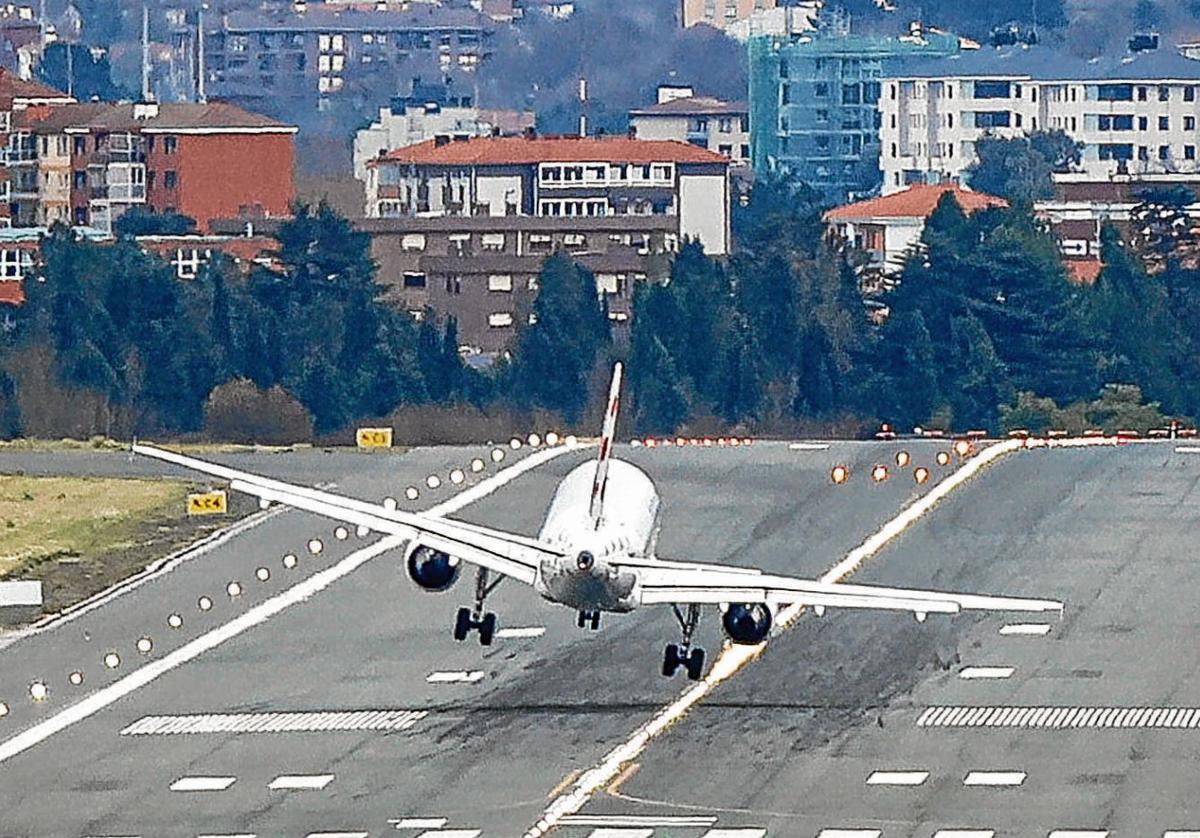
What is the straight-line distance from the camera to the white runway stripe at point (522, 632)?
81.8m

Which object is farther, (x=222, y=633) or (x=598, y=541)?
(x=222, y=633)

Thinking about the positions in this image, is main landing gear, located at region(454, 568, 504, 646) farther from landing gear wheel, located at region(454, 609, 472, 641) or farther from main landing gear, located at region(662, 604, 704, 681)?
main landing gear, located at region(662, 604, 704, 681)

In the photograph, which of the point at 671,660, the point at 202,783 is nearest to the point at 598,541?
the point at 671,660

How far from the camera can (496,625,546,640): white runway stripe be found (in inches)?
3219

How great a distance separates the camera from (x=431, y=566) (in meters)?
76.2

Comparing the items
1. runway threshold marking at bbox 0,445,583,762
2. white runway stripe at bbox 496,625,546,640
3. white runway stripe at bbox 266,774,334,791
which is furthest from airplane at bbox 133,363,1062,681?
white runway stripe at bbox 266,774,334,791

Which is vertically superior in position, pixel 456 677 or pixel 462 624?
pixel 462 624

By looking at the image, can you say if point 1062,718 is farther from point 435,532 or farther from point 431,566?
point 431,566

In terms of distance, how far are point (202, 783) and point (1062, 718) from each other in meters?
15.1

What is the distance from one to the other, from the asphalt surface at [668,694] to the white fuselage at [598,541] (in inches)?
91.8

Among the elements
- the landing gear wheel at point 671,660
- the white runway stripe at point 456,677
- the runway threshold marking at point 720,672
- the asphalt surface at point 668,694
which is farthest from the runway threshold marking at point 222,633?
the runway threshold marking at point 720,672

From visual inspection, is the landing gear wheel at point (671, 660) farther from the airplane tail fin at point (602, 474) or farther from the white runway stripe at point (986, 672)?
the white runway stripe at point (986, 672)

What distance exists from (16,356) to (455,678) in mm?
120168

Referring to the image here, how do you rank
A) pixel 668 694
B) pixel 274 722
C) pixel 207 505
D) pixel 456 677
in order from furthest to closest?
pixel 207 505
pixel 456 677
pixel 668 694
pixel 274 722
